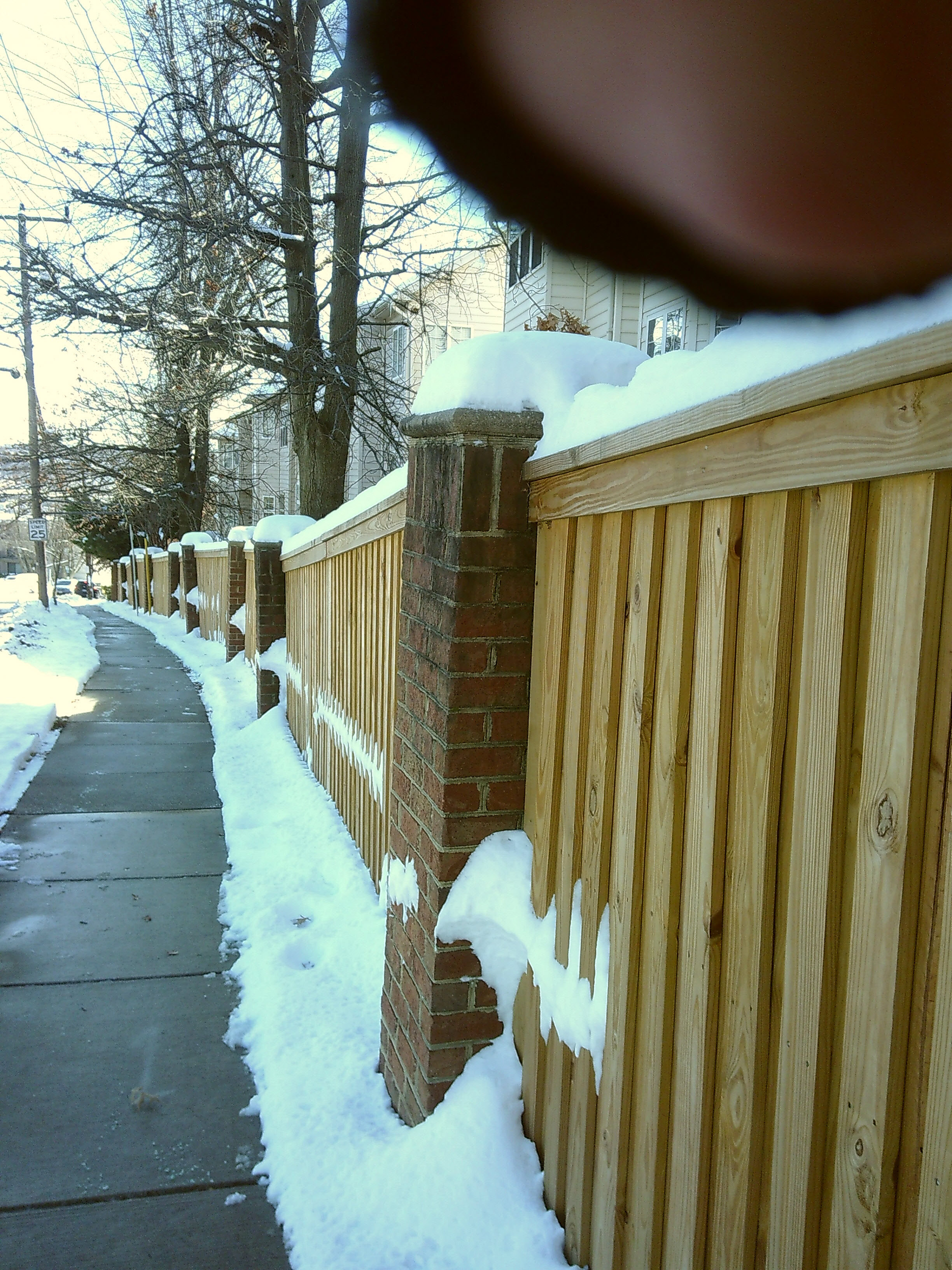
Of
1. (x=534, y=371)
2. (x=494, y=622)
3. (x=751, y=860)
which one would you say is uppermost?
(x=534, y=371)

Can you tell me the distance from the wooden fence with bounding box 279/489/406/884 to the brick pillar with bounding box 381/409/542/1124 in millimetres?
1062

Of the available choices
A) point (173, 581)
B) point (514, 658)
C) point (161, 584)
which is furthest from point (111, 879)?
point (161, 584)

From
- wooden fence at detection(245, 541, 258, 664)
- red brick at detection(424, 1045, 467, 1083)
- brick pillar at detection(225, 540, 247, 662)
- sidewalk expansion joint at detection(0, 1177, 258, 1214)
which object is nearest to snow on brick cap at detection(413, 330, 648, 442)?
red brick at detection(424, 1045, 467, 1083)

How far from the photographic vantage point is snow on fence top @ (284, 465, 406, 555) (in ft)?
12.6

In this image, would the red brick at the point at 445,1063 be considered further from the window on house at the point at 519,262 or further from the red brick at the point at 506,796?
the window on house at the point at 519,262

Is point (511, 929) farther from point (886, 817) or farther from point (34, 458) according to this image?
point (34, 458)

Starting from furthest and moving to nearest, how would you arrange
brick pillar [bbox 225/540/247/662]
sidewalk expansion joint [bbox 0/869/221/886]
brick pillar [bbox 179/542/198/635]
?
1. brick pillar [bbox 179/542/198/635]
2. brick pillar [bbox 225/540/247/662]
3. sidewalk expansion joint [bbox 0/869/221/886]

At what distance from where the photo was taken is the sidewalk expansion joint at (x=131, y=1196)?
236 centimetres

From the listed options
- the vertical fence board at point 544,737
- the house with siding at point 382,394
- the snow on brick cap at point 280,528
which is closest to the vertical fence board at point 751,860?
the vertical fence board at point 544,737

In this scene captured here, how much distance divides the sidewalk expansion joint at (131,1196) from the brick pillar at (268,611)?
5.26 meters

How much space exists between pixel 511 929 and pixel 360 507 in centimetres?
263

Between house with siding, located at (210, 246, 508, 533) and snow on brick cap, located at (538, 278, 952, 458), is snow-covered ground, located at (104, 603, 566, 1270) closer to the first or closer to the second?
snow on brick cap, located at (538, 278, 952, 458)

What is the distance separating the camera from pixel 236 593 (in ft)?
33.1

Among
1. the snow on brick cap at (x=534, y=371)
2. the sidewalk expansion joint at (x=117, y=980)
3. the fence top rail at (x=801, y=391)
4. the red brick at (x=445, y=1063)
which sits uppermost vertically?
the snow on brick cap at (x=534, y=371)
